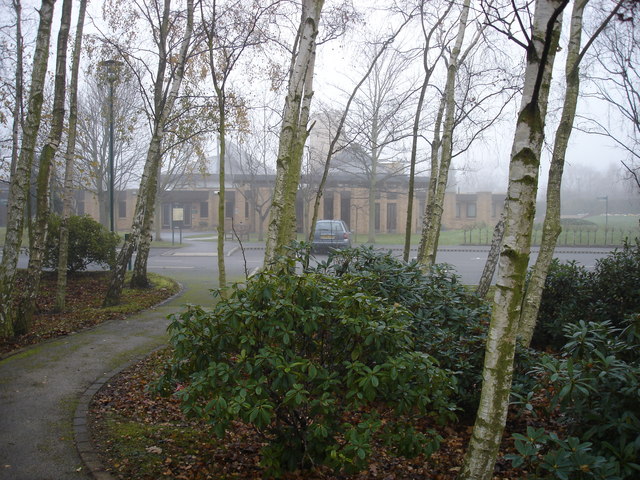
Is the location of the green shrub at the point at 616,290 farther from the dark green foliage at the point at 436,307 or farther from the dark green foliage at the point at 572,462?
the dark green foliage at the point at 572,462

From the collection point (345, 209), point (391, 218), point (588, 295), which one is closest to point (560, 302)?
point (588, 295)

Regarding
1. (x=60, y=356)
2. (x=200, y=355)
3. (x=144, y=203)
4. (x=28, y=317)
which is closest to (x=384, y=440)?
(x=200, y=355)

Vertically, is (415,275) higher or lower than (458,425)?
higher

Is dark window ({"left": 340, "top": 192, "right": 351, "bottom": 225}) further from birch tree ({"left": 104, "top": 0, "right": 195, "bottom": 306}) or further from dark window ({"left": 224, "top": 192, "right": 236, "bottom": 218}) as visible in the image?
birch tree ({"left": 104, "top": 0, "right": 195, "bottom": 306})

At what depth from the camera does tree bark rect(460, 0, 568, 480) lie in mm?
2885

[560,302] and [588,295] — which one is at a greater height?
[588,295]

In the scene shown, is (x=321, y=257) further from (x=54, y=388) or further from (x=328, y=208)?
(x=328, y=208)

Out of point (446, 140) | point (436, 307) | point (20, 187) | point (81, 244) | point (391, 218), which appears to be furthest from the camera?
point (391, 218)

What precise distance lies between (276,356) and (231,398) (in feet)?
1.23

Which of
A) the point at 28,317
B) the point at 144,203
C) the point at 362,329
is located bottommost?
the point at 28,317

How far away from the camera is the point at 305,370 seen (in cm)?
346

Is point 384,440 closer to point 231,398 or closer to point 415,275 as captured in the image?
point 231,398

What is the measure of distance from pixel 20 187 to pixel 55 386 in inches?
111

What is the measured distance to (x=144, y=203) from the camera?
11859mm
